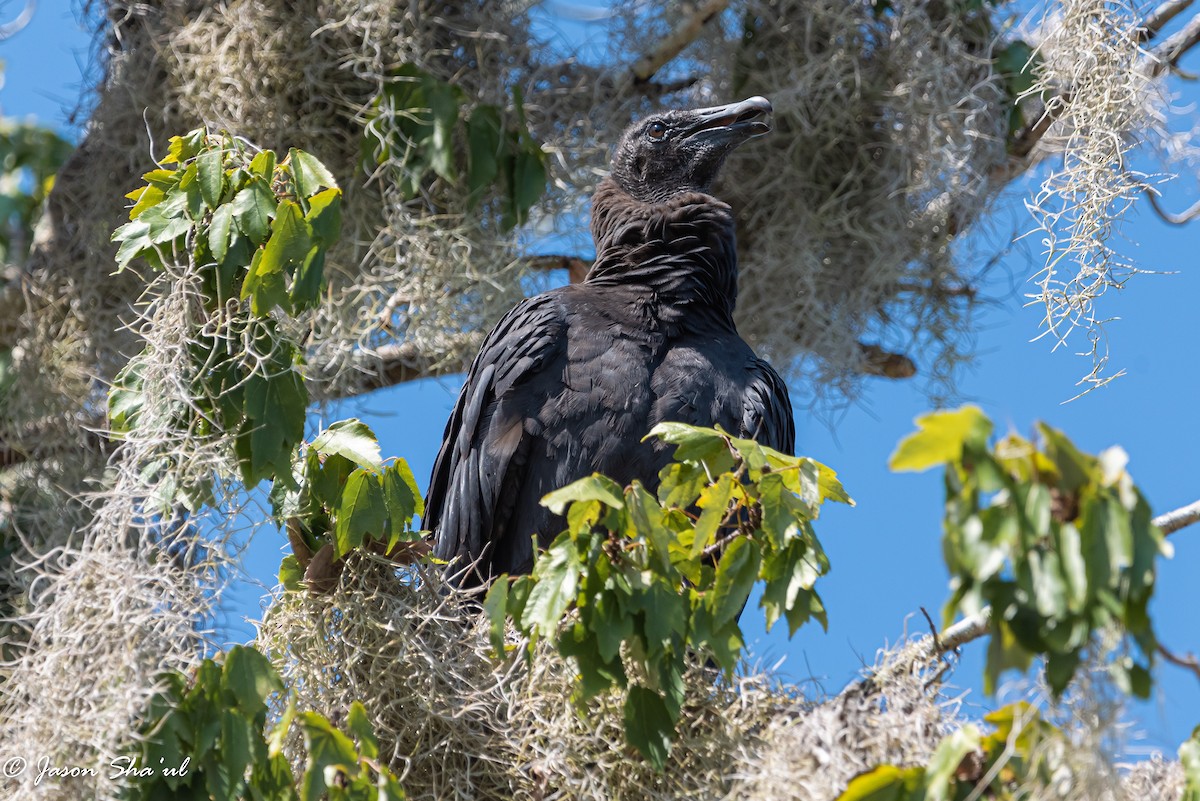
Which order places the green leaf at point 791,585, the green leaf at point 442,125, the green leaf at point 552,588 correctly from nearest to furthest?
1. the green leaf at point 552,588
2. the green leaf at point 791,585
3. the green leaf at point 442,125

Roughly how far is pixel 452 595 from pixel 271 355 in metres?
0.70

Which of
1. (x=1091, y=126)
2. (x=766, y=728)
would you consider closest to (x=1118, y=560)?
(x=766, y=728)

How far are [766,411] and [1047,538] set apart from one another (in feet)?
6.79

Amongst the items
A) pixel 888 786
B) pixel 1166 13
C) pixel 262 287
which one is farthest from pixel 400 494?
pixel 1166 13

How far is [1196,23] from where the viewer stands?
199 inches

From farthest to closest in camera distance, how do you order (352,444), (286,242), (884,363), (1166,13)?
1. (884,363)
2. (1166,13)
3. (352,444)
4. (286,242)

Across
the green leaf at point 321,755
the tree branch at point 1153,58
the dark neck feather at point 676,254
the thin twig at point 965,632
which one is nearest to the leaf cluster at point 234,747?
the green leaf at point 321,755

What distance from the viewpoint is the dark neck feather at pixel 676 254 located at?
13.7ft

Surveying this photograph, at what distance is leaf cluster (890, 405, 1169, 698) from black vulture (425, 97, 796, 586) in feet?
5.73

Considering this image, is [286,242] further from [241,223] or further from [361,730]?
[361,730]

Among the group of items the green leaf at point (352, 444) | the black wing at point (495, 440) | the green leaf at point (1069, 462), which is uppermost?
the black wing at point (495, 440)

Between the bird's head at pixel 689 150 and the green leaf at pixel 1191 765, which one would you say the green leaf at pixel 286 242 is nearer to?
the green leaf at pixel 1191 765

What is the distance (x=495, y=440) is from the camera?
3994mm

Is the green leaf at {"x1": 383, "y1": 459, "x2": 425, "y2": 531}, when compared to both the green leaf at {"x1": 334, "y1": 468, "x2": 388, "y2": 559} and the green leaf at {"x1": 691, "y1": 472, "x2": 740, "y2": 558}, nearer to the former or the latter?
the green leaf at {"x1": 334, "y1": 468, "x2": 388, "y2": 559}
